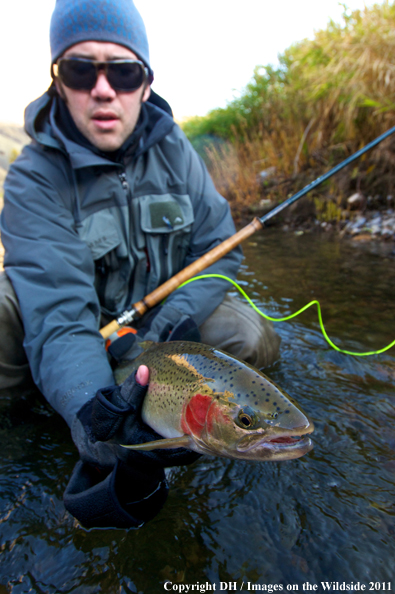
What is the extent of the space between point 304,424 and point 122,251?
1.97 metres

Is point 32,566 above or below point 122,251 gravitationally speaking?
below

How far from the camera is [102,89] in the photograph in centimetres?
248

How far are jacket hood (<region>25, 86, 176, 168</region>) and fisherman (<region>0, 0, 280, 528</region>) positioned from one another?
0.4 inches

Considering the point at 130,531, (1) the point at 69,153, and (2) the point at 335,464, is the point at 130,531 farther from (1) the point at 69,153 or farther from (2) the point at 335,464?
(1) the point at 69,153

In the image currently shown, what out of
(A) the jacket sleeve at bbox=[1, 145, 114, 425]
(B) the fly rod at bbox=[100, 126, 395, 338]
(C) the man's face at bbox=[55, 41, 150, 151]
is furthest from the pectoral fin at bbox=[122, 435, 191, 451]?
(C) the man's face at bbox=[55, 41, 150, 151]

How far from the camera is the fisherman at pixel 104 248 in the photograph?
5.53 ft

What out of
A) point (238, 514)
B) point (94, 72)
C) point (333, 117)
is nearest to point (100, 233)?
point (94, 72)

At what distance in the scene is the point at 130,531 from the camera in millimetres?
1790

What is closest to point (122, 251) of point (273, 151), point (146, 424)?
point (146, 424)

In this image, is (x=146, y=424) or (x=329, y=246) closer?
(x=146, y=424)

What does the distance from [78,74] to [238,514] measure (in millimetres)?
2744

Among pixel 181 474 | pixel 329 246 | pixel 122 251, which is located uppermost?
pixel 122 251

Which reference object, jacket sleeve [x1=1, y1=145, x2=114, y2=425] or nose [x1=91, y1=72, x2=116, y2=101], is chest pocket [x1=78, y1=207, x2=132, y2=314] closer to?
jacket sleeve [x1=1, y1=145, x2=114, y2=425]

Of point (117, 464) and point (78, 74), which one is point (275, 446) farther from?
point (78, 74)
